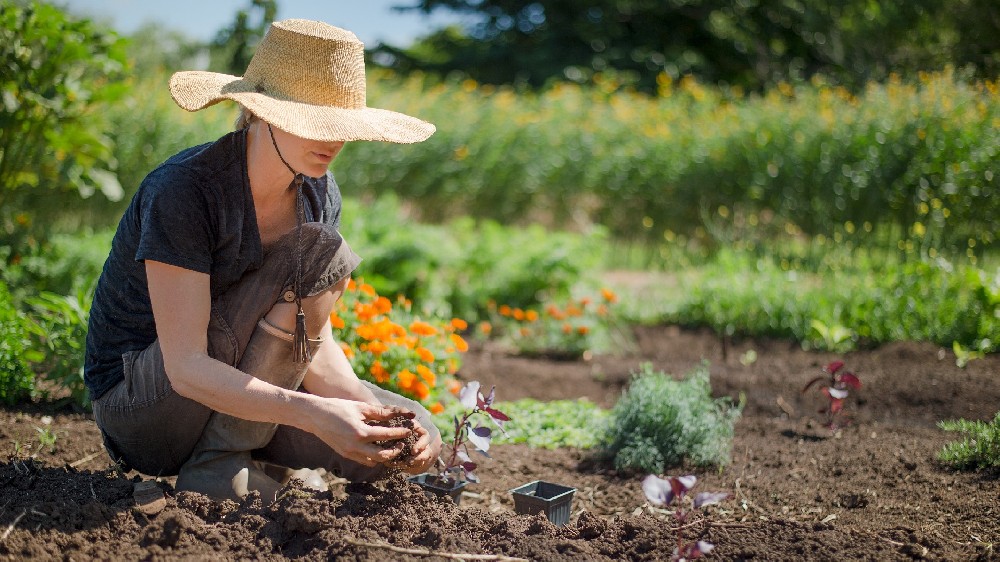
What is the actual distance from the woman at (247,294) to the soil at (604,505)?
160mm

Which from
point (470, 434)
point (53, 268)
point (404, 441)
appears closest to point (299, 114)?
point (404, 441)

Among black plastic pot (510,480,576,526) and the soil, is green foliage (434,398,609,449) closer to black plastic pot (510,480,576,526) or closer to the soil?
the soil

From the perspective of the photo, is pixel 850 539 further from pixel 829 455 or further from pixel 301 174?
pixel 301 174

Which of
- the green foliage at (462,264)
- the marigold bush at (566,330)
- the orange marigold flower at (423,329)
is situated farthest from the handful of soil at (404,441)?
the green foliage at (462,264)

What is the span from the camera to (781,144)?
775cm

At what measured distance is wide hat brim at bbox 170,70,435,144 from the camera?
6.66 ft

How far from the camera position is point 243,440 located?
7.93 ft

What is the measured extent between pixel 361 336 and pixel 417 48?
1862 cm

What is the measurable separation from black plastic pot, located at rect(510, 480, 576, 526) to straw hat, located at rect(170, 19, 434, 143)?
1.05 meters

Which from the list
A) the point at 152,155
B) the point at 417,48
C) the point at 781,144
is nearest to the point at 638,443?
the point at 781,144

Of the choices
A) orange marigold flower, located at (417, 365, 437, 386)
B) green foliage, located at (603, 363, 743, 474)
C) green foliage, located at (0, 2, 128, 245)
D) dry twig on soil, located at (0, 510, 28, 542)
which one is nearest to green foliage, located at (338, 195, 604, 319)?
green foliage, located at (0, 2, 128, 245)

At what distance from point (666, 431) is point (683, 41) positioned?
601 inches

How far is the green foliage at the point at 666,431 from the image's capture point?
3.05 meters

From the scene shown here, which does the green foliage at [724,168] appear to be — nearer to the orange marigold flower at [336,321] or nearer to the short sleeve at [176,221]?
the orange marigold flower at [336,321]
